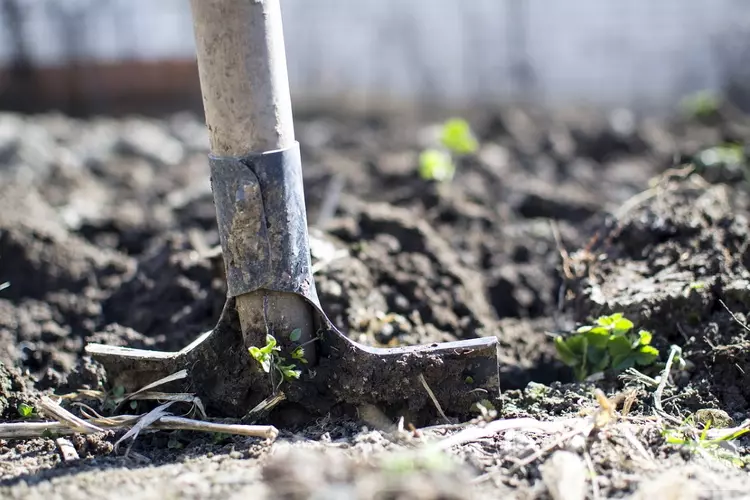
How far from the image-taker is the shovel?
233 centimetres

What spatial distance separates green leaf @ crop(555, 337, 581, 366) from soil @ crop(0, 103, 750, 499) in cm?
14

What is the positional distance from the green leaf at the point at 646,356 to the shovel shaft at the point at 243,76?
129cm

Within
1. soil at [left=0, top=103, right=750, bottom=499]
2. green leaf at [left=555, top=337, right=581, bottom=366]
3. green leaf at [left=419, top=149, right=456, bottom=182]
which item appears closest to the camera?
soil at [left=0, top=103, right=750, bottom=499]

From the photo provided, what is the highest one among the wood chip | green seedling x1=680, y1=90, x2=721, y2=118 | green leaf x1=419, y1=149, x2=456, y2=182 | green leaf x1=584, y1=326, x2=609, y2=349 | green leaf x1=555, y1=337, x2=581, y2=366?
green seedling x1=680, y1=90, x2=721, y2=118

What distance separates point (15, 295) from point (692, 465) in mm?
Result: 3234

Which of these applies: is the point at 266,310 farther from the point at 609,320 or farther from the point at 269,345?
the point at 609,320

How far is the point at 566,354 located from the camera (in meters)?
2.93

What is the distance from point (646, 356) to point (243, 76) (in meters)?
1.65

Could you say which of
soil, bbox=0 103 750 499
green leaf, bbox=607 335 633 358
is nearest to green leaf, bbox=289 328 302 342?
soil, bbox=0 103 750 499

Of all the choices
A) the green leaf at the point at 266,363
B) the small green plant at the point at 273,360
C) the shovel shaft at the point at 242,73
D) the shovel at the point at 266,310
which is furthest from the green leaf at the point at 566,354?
the shovel shaft at the point at 242,73

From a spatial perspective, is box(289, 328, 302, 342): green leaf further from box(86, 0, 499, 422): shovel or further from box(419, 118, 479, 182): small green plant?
box(419, 118, 479, 182): small green plant

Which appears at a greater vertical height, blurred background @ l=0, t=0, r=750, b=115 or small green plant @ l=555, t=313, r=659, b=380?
blurred background @ l=0, t=0, r=750, b=115

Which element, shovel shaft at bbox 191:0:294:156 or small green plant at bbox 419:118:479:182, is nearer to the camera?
shovel shaft at bbox 191:0:294:156

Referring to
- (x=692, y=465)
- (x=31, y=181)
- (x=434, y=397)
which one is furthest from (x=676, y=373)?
(x=31, y=181)
